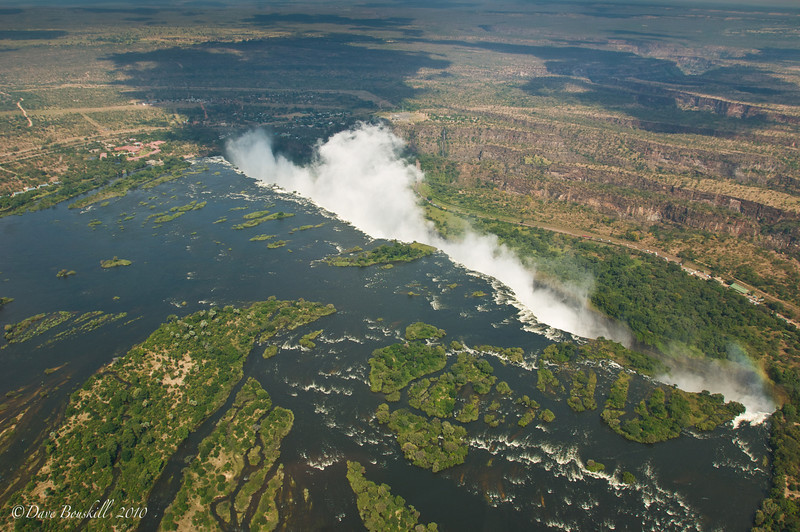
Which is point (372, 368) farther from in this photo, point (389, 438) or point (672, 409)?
point (672, 409)

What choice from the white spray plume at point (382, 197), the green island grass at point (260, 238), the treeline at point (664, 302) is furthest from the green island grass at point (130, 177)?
the treeline at point (664, 302)

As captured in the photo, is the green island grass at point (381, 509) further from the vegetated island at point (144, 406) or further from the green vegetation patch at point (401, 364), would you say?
the green vegetation patch at point (401, 364)

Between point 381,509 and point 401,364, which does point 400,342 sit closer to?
point 401,364

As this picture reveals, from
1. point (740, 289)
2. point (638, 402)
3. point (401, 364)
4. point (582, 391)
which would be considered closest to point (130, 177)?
point (401, 364)

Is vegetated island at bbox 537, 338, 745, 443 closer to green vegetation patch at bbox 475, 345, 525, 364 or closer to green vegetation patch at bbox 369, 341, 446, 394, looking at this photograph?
green vegetation patch at bbox 475, 345, 525, 364

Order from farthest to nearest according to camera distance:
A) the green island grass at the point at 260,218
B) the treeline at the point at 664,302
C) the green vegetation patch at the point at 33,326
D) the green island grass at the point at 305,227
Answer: the green island grass at the point at 260,218
the green island grass at the point at 305,227
the treeline at the point at 664,302
the green vegetation patch at the point at 33,326

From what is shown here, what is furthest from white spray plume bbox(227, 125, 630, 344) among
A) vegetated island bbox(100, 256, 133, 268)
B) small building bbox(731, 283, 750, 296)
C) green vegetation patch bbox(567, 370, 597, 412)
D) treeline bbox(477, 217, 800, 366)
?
vegetated island bbox(100, 256, 133, 268)

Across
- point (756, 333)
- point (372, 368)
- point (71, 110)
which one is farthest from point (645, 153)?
point (71, 110)
